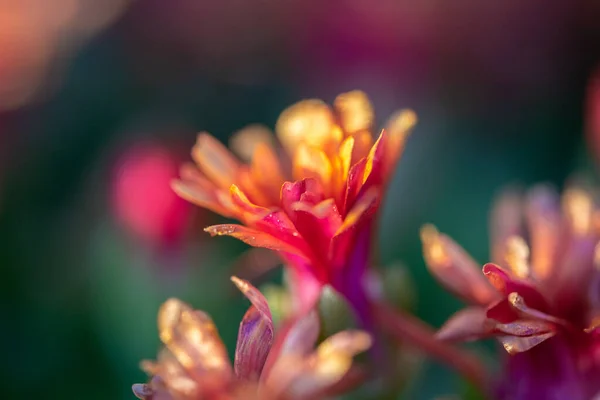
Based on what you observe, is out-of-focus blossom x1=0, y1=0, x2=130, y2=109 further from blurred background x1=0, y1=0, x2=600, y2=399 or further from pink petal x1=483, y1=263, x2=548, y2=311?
pink petal x1=483, y1=263, x2=548, y2=311

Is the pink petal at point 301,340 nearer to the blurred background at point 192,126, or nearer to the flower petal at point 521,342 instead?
the flower petal at point 521,342

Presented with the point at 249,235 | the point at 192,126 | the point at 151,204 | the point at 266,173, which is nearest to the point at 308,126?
the point at 266,173

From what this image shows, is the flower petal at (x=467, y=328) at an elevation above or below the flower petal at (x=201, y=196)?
below

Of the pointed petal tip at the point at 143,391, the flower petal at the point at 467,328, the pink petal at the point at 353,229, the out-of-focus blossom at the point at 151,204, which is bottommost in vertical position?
the flower petal at the point at 467,328

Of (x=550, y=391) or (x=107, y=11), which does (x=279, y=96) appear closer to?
(x=107, y=11)

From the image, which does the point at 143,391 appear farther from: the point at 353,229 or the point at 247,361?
the point at 353,229

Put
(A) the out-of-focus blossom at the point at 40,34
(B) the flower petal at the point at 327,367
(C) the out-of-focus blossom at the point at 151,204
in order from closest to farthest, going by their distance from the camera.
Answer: (B) the flower petal at the point at 327,367, (C) the out-of-focus blossom at the point at 151,204, (A) the out-of-focus blossom at the point at 40,34

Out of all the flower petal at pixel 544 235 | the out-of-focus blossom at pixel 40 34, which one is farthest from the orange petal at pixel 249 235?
the out-of-focus blossom at pixel 40 34
